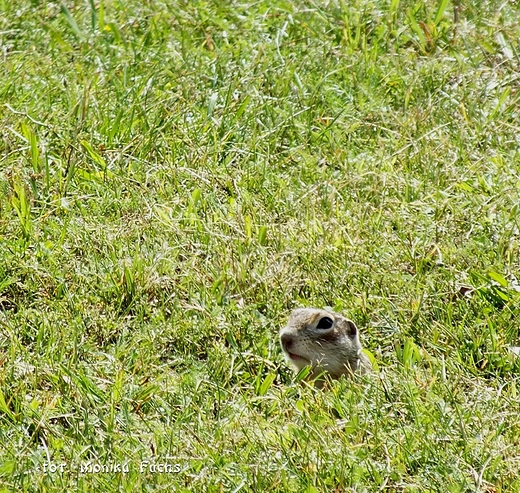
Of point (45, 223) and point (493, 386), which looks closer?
point (493, 386)

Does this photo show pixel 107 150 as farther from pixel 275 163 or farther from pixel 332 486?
pixel 332 486

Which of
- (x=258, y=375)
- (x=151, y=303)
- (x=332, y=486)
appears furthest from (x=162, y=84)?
(x=332, y=486)

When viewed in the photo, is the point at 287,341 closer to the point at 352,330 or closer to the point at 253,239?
the point at 352,330

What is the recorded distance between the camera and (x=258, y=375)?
477 centimetres

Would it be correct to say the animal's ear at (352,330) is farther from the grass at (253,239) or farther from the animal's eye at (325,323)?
the grass at (253,239)

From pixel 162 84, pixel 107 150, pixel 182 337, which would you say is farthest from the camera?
pixel 162 84

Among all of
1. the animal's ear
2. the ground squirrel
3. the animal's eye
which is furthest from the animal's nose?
the animal's ear

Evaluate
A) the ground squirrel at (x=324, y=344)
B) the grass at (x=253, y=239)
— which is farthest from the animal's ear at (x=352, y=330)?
the grass at (x=253, y=239)

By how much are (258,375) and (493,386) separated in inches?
35.6

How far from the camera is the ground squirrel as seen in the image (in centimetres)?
471

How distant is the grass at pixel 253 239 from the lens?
13.7ft

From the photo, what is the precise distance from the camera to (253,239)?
5.54 m

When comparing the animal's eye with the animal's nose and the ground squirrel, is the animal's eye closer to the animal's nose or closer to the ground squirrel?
the ground squirrel

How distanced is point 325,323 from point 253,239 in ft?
2.95
